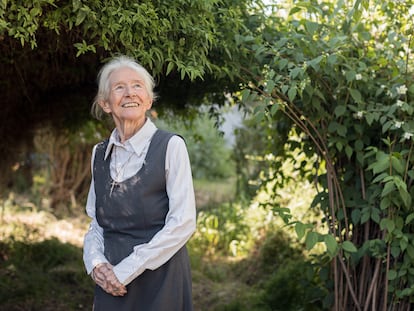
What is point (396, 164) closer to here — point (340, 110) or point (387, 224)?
point (387, 224)

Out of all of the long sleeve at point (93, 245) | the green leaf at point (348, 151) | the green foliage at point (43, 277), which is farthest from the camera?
the green foliage at point (43, 277)

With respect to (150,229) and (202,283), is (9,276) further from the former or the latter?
(150,229)

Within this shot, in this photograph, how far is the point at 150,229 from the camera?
242 cm

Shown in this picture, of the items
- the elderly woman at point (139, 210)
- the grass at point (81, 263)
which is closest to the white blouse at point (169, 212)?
the elderly woman at point (139, 210)

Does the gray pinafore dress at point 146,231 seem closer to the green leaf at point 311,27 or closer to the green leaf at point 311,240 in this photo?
the green leaf at point 311,240

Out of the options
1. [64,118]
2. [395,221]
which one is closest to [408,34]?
[395,221]

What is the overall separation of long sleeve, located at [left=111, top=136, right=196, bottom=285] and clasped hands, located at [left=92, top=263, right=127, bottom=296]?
29 mm

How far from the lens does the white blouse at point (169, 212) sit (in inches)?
91.9

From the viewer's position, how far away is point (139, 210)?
2.41m

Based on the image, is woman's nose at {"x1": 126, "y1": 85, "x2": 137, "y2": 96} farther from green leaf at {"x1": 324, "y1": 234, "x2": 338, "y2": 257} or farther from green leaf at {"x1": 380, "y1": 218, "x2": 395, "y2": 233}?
green leaf at {"x1": 380, "y1": 218, "x2": 395, "y2": 233}

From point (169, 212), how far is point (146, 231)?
0.13 meters

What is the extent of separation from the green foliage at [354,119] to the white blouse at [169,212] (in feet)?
3.12

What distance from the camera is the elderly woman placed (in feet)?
7.74

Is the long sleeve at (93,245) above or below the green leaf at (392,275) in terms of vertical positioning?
above
